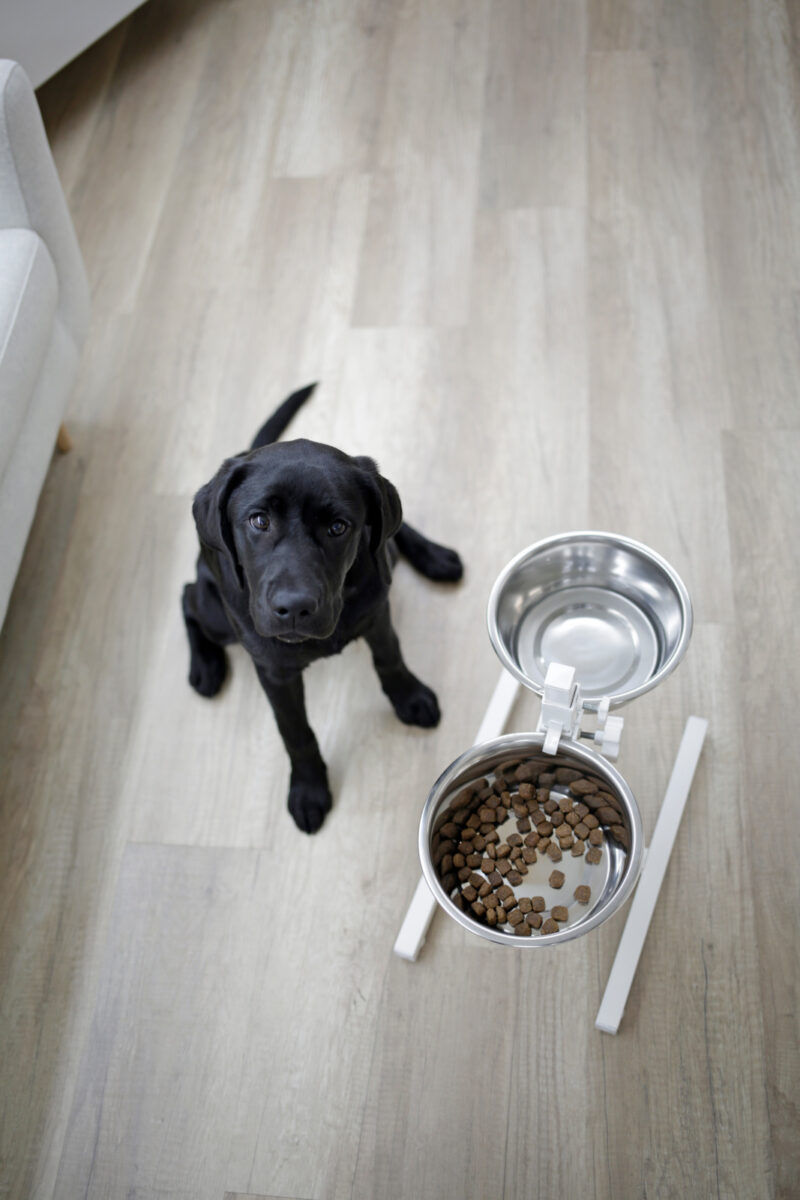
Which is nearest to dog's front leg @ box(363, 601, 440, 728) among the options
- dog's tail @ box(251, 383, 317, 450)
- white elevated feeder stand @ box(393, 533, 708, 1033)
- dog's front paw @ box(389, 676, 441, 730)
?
dog's front paw @ box(389, 676, 441, 730)

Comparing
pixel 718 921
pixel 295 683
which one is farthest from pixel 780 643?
pixel 295 683

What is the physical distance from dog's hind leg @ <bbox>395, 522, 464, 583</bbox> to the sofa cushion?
774mm

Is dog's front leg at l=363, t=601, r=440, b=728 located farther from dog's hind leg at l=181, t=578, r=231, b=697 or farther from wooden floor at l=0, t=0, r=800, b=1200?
dog's hind leg at l=181, t=578, r=231, b=697

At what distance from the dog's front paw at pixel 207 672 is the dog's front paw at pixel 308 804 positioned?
0.29 m

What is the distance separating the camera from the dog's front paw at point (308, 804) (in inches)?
68.4

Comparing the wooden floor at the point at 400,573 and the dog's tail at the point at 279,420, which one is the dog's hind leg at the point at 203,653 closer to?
the wooden floor at the point at 400,573

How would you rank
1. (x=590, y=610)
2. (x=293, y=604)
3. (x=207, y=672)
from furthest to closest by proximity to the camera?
(x=207, y=672) → (x=590, y=610) → (x=293, y=604)

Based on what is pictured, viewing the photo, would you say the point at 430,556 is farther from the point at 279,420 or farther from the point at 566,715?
the point at 566,715

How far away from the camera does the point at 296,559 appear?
→ 130 cm

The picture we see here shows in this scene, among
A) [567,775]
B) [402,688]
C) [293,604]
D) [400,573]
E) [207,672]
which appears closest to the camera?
[293,604]

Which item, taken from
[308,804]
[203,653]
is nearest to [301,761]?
[308,804]

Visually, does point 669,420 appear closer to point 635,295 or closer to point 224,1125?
point 635,295

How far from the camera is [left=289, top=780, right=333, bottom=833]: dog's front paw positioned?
5.70 feet

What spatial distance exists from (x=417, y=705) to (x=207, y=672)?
0.43 metres
